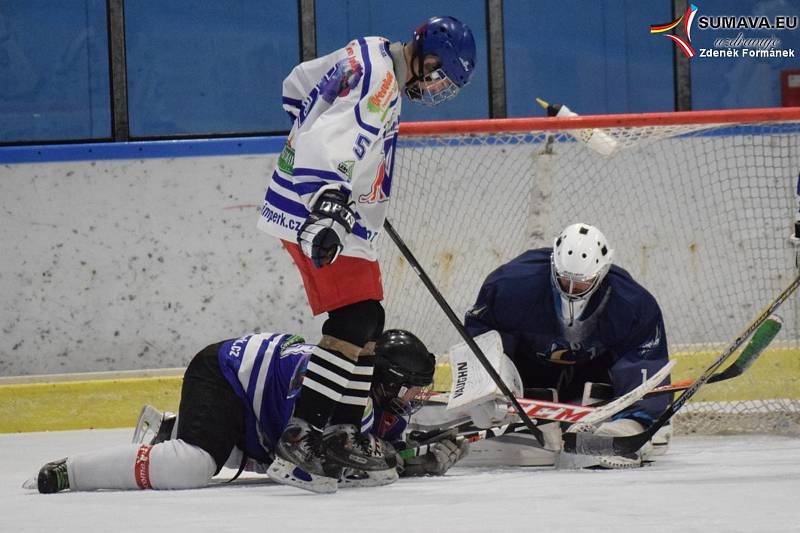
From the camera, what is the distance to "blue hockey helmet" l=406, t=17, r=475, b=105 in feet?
9.29

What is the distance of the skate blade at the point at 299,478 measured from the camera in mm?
2631

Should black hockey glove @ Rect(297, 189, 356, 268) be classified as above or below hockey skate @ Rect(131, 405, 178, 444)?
above

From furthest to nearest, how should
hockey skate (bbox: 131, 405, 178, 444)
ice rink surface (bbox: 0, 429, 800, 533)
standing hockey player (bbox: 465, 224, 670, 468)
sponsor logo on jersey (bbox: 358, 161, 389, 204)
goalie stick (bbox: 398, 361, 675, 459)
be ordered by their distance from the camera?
standing hockey player (bbox: 465, 224, 670, 468)
goalie stick (bbox: 398, 361, 675, 459)
hockey skate (bbox: 131, 405, 178, 444)
sponsor logo on jersey (bbox: 358, 161, 389, 204)
ice rink surface (bbox: 0, 429, 800, 533)

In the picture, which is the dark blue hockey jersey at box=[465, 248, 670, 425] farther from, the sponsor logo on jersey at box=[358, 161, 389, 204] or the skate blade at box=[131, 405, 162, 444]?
the skate blade at box=[131, 405, 162, 444]

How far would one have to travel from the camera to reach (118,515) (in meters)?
2.26

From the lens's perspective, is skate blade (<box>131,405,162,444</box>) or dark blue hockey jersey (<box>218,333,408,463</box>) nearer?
dark blue hockey jersey (<box>218,333,408,463</box>)

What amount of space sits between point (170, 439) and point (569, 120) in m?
1.72

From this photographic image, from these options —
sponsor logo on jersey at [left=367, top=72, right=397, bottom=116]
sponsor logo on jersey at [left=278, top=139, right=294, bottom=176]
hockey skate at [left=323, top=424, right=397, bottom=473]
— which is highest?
sponsor logo on jersey at [left=367, top=72, right=397, bottom=116]

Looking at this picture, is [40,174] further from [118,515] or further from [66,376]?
[118,515]

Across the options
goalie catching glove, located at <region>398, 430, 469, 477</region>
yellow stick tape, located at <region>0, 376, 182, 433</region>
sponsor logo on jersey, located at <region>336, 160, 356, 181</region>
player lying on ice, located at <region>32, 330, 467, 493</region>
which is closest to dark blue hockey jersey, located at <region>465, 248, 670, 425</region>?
goalie catching glove, located at <region>398, 430, 469, 477</region>

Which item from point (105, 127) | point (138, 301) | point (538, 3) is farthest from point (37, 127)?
point (538, 3)

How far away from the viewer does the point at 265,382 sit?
2.79 m

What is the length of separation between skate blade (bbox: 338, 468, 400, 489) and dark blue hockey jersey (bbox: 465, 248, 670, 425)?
79cm

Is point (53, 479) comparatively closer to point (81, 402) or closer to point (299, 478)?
point (299, 478)
